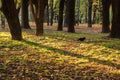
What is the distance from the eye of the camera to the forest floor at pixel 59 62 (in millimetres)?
8421

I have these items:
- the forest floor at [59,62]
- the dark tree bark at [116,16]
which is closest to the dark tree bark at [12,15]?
the forest floor at [59,62]

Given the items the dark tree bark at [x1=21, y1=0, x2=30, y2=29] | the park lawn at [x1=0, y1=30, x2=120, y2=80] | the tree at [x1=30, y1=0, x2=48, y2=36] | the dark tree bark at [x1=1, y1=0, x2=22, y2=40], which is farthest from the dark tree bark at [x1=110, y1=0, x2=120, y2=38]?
the dark tree bark at [x1=21, y1=0, x2=30, y2=29]

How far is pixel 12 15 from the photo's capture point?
14.8m

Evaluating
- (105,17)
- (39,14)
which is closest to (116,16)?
(39,14)

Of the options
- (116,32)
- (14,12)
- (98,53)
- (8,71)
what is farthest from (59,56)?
(116,32)

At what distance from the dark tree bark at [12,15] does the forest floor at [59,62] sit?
0.90 metres

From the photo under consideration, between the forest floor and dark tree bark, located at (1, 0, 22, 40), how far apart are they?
90 cm

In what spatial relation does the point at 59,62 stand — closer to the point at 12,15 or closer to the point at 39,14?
the point at 12,15

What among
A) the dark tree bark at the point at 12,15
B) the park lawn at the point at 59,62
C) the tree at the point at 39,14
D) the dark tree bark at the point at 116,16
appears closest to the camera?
the park lawn at the point at 59,62

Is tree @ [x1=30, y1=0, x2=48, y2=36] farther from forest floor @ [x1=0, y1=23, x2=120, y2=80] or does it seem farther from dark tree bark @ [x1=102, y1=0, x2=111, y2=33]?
dark tree bark @ [x1=102, y1=0, x2=111, y2=33]

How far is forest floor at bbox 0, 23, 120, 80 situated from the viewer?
8421 millimetres

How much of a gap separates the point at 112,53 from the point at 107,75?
143 inches

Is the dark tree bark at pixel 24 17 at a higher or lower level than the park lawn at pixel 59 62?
higher

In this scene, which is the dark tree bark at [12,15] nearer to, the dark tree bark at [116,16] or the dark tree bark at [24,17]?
the dark tree bark at [116,16]
